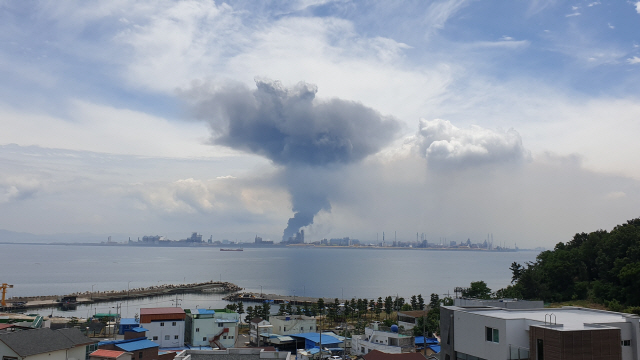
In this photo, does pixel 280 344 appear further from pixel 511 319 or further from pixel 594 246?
pixel 594 246

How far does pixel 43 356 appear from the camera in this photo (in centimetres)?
1717

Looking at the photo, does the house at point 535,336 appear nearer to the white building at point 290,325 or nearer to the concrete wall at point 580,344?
the concrete wall at point 580,344

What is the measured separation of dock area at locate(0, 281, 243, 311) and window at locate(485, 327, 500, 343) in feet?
202

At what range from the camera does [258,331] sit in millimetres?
31812

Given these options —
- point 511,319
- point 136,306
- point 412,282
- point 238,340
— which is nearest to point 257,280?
point 412,282

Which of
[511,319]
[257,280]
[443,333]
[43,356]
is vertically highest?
[511,319]

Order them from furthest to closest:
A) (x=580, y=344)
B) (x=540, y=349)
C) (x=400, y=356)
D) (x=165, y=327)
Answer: (x=165, y=327) → (x=400, y=356) → (x=540, y=349) → (x=580, y=344)

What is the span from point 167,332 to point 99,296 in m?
48.0

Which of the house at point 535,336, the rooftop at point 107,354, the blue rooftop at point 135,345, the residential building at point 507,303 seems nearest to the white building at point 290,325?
the blue rooftop at point 135,345

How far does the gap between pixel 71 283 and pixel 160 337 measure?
3085 inches

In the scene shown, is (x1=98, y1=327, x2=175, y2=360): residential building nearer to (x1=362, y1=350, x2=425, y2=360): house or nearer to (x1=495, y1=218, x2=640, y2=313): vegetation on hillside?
(x1=362, y1=350, x2=425, y2=360): house

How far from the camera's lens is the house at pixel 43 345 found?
16328mm

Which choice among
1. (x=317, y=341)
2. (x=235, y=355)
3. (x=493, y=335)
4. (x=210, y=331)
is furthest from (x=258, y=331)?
(x=493, y=335)

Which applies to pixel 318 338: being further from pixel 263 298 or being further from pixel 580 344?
pixel 263 298
